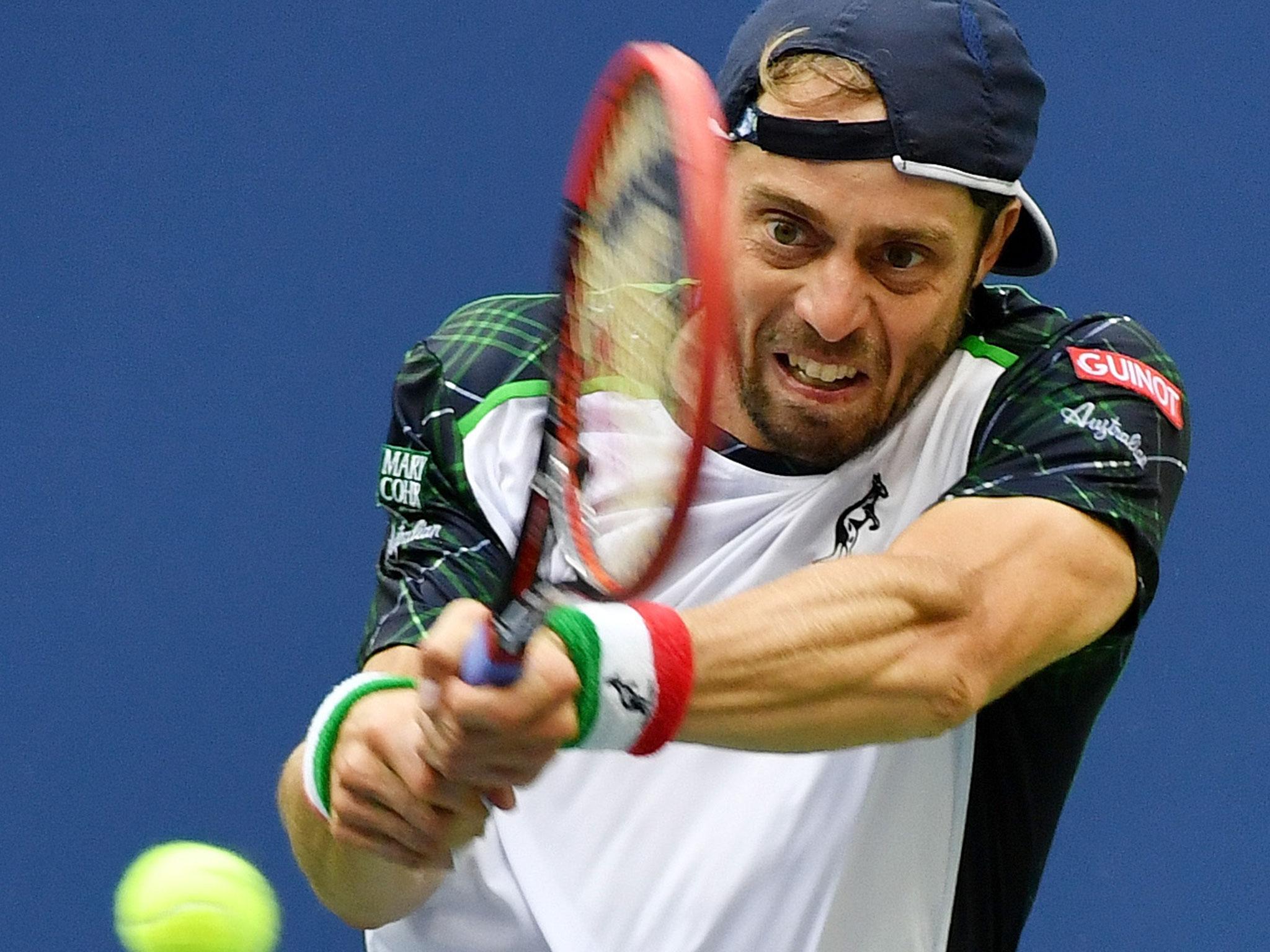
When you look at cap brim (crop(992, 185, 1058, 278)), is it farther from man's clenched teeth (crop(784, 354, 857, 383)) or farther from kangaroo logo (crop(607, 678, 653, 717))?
kangaroo logo (crop(607, 678, 653, 717))

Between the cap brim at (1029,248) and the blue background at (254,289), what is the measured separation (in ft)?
3.34

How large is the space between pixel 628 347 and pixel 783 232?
35cm

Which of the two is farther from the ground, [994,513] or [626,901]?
[994,513]

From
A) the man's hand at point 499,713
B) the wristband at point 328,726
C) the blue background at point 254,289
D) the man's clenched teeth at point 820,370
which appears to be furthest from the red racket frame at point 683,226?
the blue background at point 254,289

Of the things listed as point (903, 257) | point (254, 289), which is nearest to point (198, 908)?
point (903, 257)

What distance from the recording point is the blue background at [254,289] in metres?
2.95

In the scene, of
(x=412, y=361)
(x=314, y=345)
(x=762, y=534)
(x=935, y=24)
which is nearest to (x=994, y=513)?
(x=762, y=534)

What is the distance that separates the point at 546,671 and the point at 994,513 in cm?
46

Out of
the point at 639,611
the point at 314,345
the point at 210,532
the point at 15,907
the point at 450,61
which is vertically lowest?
the point at 15,907

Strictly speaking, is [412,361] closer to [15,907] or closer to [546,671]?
[546,671]

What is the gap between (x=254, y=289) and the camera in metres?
3.03

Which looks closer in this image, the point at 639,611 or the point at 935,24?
the point at 639,611

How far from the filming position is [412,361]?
1.96m

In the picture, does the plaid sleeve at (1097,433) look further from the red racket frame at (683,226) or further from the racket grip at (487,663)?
the racket grip at (487,663)
